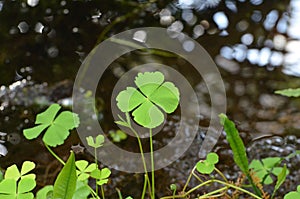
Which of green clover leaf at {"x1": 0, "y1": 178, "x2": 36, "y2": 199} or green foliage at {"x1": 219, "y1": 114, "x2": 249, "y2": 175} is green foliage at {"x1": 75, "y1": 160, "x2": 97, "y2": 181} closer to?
green clover leaf at {"x1": 0, "y1": 178, "x2": 36, "y2": 199}

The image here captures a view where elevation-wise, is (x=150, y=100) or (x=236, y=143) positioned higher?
(x=150, y=100)

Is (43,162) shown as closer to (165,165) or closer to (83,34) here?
(165,165)

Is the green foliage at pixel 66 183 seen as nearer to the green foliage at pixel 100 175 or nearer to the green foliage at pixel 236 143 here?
the green foliage at pixel 100 175

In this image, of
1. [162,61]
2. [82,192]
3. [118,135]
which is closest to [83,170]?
[82,192]

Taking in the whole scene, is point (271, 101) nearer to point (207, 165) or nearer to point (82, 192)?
point (207, 165)

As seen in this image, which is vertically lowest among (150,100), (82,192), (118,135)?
(118,135)
